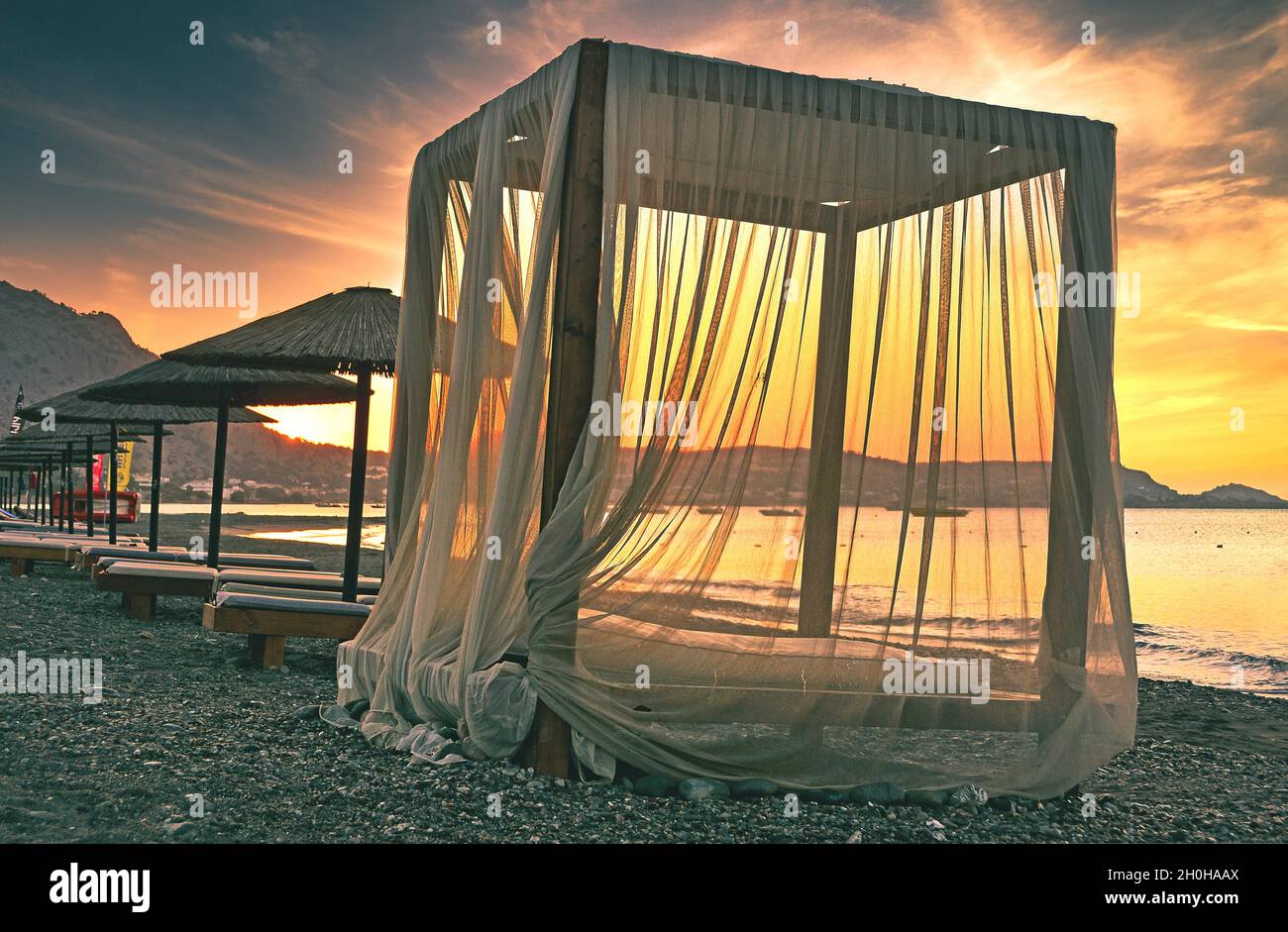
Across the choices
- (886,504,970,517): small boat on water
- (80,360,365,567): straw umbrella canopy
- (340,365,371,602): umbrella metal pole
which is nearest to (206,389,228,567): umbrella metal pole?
(80,360,365,567): straw umbrella canopy

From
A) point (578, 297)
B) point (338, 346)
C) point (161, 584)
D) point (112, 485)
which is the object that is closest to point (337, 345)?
point (338, 346)

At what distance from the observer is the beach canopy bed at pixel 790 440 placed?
488cm

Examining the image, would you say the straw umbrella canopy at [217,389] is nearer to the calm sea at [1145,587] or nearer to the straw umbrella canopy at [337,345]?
the straw umbrella canopy at [337,345]

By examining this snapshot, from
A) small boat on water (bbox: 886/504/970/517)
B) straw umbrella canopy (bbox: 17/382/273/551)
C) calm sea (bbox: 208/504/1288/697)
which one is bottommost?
calm sea (bbox: 208/504/1288/697)

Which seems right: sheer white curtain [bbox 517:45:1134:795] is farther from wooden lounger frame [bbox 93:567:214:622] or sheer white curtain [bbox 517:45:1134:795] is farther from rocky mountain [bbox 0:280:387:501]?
rocky mountain [bbox 0:280:387:501]

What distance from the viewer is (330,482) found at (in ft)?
393

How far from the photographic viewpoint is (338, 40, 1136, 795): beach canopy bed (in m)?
4.88

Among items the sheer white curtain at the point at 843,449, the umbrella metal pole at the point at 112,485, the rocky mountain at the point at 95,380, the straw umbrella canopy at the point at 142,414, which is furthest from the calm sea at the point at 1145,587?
the rocky mountain at the point at 95,380

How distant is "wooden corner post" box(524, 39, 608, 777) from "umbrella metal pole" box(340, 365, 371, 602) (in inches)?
149

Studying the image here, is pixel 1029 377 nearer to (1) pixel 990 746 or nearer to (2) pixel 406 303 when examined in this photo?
(1) pixel 990 746

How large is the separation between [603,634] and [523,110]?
262 centimetres

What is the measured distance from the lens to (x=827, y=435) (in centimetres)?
571

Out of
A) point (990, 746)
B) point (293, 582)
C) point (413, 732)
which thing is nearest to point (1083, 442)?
point (990, 746)

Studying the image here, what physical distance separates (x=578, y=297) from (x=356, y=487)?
416cm
